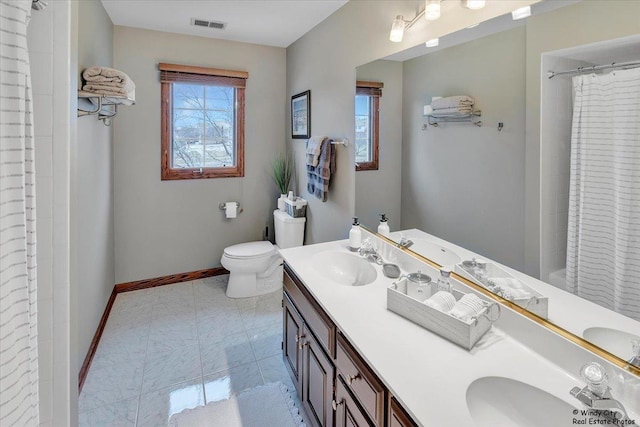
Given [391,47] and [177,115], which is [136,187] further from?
[391,47]

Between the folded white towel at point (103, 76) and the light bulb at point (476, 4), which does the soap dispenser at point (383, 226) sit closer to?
the light bulb at point (476, 4)

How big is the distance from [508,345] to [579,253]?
0.36 metres

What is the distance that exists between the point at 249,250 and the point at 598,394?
269cm

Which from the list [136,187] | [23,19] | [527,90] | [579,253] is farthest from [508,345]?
[136,187]

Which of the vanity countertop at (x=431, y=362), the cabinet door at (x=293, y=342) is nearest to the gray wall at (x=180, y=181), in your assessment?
the cabinet door at (x=293, y=342)

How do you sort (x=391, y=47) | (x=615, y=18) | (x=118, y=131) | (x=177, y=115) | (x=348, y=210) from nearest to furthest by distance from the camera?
(x=615, y=18) < (x=391, y=47) < (x=348, y=210) < (x=118, y=131) < (x=177, y=115)

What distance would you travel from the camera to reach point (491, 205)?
135 centimetres

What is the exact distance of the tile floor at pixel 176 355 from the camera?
6.08ft

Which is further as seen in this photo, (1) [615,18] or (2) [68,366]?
(2) [68,366]

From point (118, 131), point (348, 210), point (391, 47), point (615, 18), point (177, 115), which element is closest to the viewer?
point (615, 18)

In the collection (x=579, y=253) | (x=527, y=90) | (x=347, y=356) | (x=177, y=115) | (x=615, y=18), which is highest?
(x=177, y=115)

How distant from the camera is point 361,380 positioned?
1093 millimetres

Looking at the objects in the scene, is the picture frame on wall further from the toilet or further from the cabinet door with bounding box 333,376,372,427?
the cabinet door with bounding box 333,376,372,427

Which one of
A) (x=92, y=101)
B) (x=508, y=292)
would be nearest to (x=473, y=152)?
(x=508, y=292)
